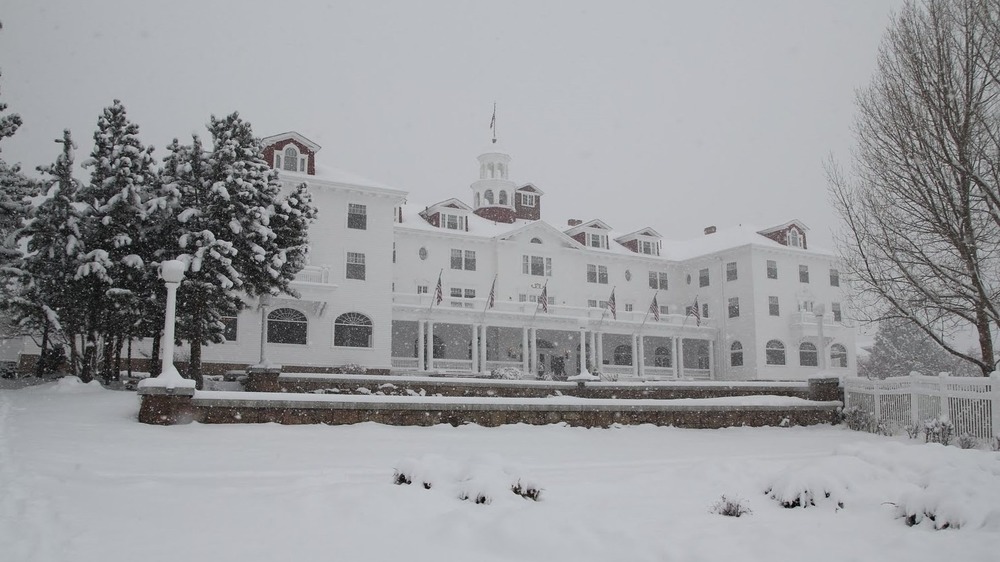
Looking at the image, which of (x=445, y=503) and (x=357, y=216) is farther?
(x=357, y=216)

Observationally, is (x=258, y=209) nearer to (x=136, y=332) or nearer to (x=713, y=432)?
(x=136, y=332)

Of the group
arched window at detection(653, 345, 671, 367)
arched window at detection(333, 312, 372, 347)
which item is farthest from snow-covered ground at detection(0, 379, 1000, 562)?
arched window at detection(653, 345, 671, 367)

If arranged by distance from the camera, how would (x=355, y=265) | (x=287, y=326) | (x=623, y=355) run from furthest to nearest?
(x=623, y=355)
(x=355, y=265)
(x=287, y=326)

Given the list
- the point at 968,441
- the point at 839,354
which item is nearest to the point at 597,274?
the point at 839,354

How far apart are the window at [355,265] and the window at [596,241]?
55.3 feet

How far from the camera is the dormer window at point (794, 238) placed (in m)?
44.0

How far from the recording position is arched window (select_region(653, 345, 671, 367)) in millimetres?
45000

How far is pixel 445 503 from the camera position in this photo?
7.38 m

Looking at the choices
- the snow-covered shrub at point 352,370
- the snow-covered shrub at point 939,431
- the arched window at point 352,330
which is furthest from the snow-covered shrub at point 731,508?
the arched window at point 352,330

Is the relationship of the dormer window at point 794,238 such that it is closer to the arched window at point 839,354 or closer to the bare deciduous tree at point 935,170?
the arched window at point 839,354

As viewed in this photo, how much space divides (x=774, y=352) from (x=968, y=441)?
2922 centimetres

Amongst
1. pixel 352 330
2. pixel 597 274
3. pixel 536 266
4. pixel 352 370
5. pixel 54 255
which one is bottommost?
pixel 352 370

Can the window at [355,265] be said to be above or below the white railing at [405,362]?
above

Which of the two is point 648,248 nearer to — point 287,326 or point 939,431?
point 287,326
